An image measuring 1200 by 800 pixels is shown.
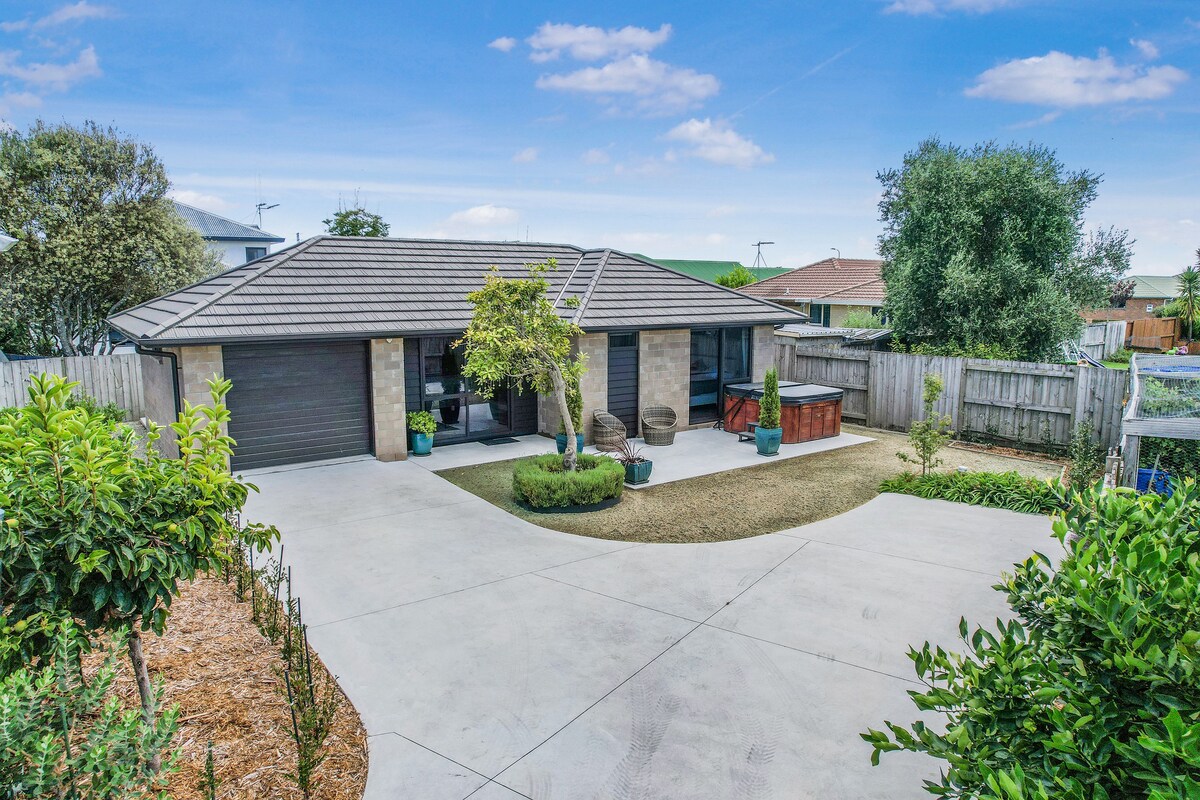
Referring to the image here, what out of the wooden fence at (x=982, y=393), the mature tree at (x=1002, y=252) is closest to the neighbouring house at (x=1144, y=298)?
the mature tree at (x=1002, y=252)

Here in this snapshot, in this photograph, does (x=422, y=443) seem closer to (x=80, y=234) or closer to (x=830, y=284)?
(x=80, y=234)

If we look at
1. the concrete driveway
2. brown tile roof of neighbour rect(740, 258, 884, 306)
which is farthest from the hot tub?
brown tile roof of neighbour rect(740, 258, 884, 306)

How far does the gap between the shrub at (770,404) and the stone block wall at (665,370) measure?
2591mm

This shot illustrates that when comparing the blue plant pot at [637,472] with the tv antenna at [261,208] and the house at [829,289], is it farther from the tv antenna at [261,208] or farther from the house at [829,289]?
the tv antenna at [261,208]

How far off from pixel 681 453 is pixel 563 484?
4.62 meters

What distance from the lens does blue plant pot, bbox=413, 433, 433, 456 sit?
1395cm

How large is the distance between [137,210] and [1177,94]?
30498 mm

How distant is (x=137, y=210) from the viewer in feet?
68.2

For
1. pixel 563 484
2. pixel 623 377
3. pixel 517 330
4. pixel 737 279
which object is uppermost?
pixel 737 279

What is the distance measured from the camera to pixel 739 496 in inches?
455

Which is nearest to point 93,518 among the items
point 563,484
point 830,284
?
point 563,484

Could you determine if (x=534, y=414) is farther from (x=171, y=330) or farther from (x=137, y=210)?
(x=137, y=210)

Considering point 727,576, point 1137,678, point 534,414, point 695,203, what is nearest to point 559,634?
point 727,576

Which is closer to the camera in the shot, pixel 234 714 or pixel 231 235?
pixel 234 714
